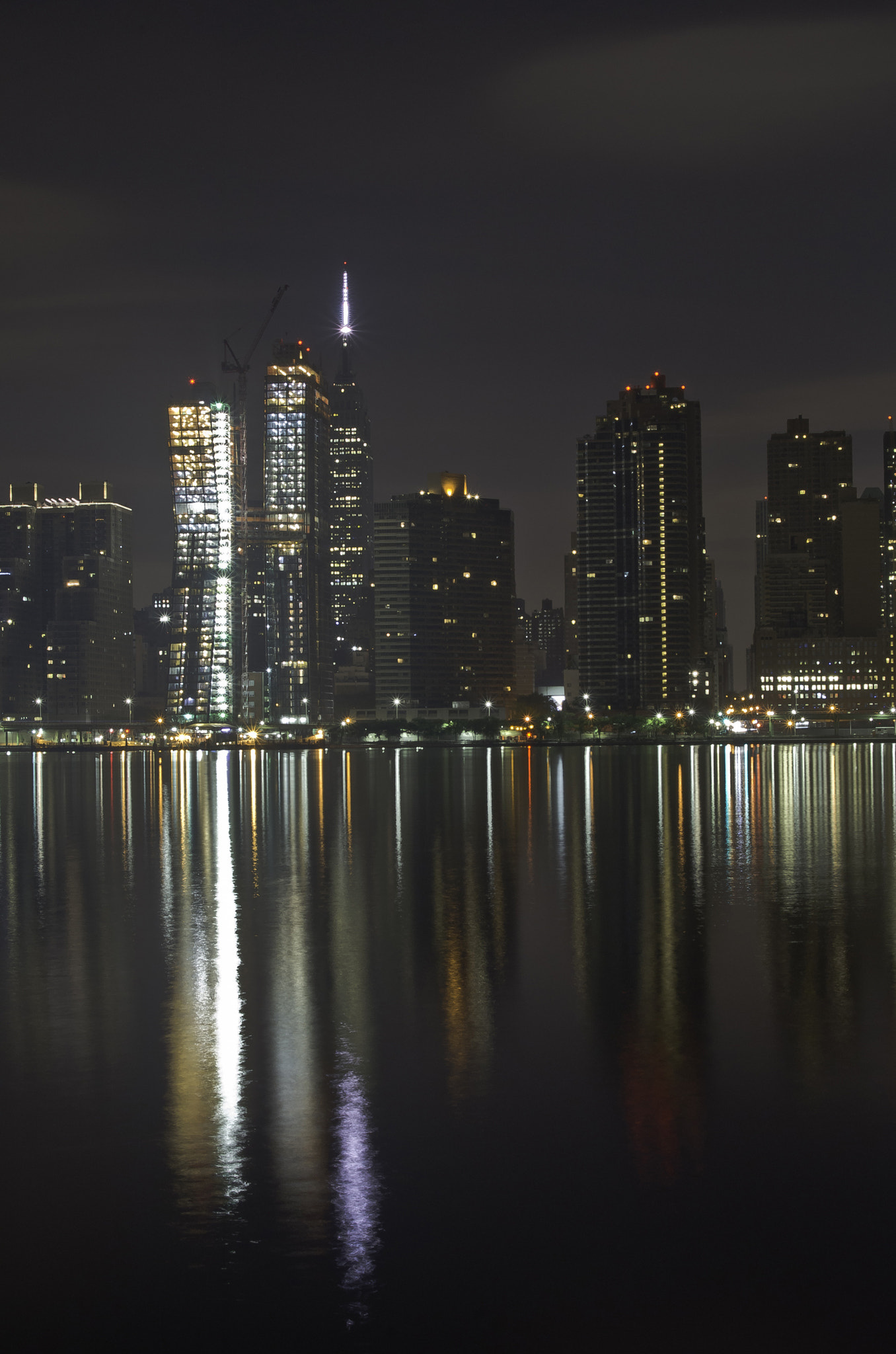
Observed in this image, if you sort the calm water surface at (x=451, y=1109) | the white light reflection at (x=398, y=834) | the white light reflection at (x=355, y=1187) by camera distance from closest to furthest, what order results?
1. the calm water surface at (x=451, y=1109)
2. the white light reflection at (x=355, y=1187)
3. the white light reflection at (x=398, y=834)

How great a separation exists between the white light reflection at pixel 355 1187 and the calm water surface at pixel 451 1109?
0.13 feet

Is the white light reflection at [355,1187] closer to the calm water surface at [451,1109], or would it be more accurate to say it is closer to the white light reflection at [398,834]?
the calm water surface at [451,1109]

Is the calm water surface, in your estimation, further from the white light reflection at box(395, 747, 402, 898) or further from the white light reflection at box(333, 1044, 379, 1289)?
the white light reflection at box(395, 747, 402, 898)

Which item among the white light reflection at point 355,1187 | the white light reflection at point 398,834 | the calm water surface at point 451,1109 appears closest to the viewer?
the calm water surface at point 451,1109

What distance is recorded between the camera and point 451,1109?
1480 cm

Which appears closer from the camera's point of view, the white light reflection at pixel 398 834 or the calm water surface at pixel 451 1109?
the calm water surface at pixel 451 1109

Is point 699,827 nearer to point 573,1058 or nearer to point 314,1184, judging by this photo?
point 573,1058

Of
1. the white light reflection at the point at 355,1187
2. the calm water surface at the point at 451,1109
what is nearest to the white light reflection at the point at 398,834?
the calm water surface at the point at 451,1109

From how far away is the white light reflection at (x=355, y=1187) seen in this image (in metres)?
11.0

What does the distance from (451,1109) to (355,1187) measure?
2478 millimetres

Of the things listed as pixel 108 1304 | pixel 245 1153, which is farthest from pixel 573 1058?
pixel 108 1304

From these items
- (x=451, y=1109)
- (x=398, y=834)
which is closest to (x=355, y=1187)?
(x=451, y=1109)

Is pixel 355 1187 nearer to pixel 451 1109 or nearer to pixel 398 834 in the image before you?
pixel 451 1109

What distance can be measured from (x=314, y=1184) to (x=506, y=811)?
4569 centimetres
